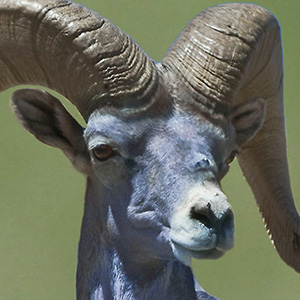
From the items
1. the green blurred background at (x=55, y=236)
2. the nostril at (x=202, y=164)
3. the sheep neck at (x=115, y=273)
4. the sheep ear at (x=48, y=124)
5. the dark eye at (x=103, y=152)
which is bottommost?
the green blurred background at (x=55, y=236)

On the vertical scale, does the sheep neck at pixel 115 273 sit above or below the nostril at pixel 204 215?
below

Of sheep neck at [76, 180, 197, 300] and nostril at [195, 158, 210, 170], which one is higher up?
nostril at [195, 158, 210, 170]

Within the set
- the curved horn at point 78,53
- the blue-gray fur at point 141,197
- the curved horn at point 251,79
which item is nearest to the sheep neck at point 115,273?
the blue-gray fur at point 141,197

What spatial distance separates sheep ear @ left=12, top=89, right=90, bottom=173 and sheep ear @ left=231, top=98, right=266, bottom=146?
2.03 ft

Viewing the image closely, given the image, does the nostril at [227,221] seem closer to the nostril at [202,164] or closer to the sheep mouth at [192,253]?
the sheep mouth at [192,253]

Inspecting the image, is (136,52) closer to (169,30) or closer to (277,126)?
(277,126)

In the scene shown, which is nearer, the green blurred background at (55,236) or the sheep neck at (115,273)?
the sheep neck at (115,273)

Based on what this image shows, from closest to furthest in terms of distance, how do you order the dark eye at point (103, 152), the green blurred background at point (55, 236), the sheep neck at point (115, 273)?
the dark eye at point (103, 152) → the sheep neck at point (115, 273) → the green blurred background at point (55, 236)

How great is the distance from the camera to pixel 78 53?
4.15 meters

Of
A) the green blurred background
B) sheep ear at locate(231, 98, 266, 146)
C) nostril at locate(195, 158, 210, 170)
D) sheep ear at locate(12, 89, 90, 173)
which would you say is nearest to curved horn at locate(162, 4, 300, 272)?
sheep ear at locate(231, 98, 266, 146)

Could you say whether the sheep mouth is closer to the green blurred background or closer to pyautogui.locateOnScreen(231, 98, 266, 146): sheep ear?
pyautogui.locateOnScreen(231, 98, 266, 146): sheep ear

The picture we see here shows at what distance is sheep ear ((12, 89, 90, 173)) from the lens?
4270mm

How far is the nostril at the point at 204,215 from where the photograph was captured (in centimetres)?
377

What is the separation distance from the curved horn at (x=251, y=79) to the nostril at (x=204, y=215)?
53 centimetres
